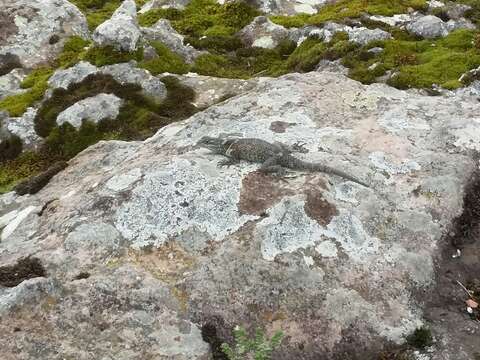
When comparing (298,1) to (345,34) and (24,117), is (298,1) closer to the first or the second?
(345,34)

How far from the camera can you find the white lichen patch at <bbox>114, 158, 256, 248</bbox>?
11.0 metres

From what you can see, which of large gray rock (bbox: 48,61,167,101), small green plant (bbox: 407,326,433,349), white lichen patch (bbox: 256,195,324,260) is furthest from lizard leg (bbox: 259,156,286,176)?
large gray rock (bbox: 48,61,167,101)

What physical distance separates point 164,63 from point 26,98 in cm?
640

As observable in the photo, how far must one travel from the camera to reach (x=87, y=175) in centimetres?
1495

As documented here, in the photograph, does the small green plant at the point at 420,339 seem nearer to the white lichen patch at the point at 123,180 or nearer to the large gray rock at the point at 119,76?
the white lichen patch at the point at 123,180

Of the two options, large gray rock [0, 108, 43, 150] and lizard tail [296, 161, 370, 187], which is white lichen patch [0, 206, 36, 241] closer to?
lizard tail [296, 161, 370, 187]

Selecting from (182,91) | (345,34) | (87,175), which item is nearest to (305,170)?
(87,175)

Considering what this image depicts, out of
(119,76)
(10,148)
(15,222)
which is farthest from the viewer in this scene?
(119,76)

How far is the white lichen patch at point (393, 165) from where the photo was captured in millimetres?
12672

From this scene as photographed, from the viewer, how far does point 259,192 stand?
38.2ft

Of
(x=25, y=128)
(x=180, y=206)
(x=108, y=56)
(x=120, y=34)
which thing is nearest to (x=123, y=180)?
(x=180, y=206)

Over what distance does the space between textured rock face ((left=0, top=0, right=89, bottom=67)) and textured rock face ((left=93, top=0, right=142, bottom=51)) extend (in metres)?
7.29

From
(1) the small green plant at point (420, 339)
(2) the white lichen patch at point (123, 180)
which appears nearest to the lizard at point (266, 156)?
(2) the white lichen patch at point (123, 180)

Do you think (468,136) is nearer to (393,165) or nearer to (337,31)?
(393,165)
